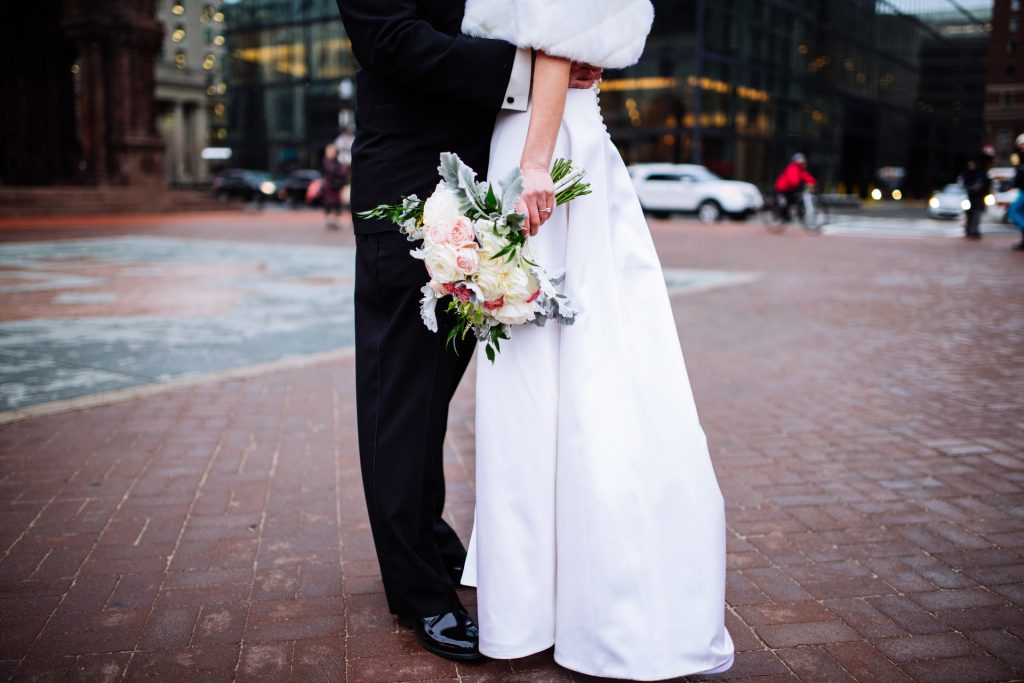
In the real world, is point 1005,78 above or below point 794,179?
above

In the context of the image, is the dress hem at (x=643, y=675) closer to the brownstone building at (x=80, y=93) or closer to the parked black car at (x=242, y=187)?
the brownstone building at (x=80, y=93)

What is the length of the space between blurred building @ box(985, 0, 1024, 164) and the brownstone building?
69087 millimetres

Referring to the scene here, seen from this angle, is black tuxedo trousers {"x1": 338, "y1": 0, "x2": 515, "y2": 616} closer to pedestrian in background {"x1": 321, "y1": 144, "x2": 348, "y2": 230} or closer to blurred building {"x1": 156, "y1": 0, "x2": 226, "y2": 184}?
pedestrian in background {"x1": 321, "y1": 144, "x2": 348, "y2": 230}

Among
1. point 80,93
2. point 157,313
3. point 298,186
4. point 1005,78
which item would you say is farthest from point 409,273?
point 1005,78

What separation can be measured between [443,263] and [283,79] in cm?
5044

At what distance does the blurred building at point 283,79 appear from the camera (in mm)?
46500

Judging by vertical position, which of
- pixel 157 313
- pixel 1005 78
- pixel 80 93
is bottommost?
pixel 157 313

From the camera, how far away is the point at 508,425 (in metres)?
2.08

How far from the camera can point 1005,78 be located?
76562 millimetres

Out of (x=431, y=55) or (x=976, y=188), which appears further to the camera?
(x=976, y=188)

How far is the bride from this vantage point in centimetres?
202

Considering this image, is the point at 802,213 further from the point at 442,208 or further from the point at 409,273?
the point at 442,208

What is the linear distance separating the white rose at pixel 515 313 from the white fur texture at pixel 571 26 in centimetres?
60

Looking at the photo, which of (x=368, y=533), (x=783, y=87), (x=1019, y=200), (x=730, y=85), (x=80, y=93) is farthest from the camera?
(x=783, y=87)
